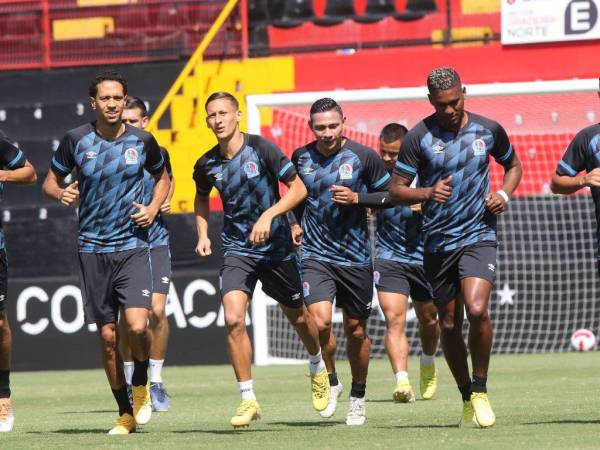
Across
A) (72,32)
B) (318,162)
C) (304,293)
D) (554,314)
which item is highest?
(72,32)

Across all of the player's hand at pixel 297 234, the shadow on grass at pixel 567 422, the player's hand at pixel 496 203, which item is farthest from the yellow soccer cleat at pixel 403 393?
the player's hand at pixel 496 203

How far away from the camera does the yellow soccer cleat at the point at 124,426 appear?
879 cm

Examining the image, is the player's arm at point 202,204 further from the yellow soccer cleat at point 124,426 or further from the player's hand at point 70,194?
the yellow soccer cleat at point 124,426

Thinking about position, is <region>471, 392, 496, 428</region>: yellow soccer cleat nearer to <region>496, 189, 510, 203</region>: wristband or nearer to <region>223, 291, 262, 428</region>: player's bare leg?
<region>496, 189, 510, 203</region>: wristband

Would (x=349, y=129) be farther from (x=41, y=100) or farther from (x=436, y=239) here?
(x=436, y=239)

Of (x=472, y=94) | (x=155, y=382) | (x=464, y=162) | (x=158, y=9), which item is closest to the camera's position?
(x=464, y=162)

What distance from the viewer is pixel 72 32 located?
2184cm

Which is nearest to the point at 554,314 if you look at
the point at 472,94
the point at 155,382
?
the point at 472,94

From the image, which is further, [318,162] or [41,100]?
[41,100]

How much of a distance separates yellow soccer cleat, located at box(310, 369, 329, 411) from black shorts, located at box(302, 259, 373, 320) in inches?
19.0

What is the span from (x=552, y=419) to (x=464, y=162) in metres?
1.77

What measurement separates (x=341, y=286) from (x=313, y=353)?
0.51 m

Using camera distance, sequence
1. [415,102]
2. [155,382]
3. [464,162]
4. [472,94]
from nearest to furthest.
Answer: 1. [464,162]
2. [155,382]
3. [472,94]
4. [415,102]

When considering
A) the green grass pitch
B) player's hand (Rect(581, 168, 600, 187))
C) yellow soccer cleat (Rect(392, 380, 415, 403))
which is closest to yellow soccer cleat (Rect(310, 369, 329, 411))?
the green grass pitch
